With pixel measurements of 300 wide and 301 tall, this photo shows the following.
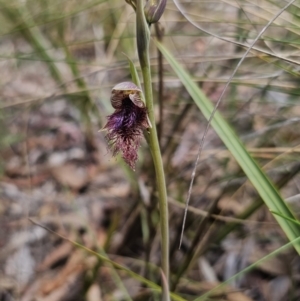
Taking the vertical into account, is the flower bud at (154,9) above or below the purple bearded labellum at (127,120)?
above

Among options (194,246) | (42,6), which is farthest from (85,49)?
(194,246)

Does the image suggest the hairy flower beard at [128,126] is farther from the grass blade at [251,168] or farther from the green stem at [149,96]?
the grass blade at [251,168]

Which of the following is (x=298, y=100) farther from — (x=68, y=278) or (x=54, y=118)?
(x=54, y=118)

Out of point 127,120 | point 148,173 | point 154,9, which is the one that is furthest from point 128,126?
point 148,173

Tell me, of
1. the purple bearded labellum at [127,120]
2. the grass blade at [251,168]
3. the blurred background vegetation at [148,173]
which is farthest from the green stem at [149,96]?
the blurred background vegetation at [148,173]

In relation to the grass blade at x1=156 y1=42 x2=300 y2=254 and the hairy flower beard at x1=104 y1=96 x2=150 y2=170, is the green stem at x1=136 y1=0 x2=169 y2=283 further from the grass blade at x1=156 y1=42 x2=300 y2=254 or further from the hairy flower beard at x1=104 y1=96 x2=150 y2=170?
the grass blade at x1=156 y1=42 x2=300 y2=254

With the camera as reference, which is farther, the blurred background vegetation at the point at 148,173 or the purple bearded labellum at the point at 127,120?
the blurred background vegetation at the point at 148,173

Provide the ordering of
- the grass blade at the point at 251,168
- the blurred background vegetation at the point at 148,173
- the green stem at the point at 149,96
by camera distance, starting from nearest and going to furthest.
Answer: the green stem at the point at 149,96
the grass blade at the point at 251,168
the blurred background vegetation at the point at 148,173

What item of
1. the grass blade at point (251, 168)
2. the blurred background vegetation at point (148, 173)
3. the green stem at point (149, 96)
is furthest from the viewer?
the blurred background vegetation at point (148, 173)
